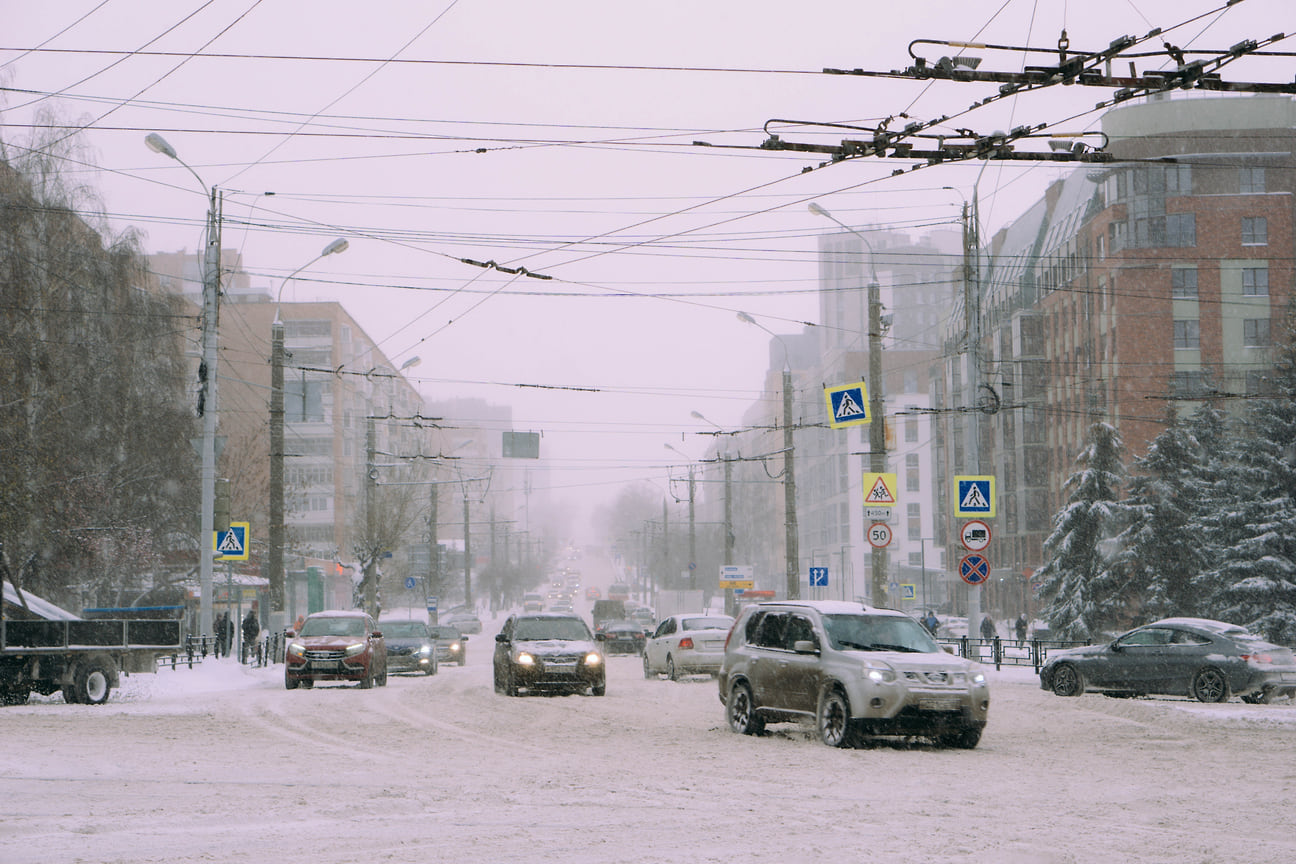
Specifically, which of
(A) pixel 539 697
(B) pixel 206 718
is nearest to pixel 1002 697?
(A) pixel 539 697

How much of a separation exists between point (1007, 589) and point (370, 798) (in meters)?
91.7

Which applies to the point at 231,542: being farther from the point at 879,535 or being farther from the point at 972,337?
the point at 972,337

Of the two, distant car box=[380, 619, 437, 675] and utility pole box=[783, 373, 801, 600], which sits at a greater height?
utility pole box=[783, 373, 801, 600]

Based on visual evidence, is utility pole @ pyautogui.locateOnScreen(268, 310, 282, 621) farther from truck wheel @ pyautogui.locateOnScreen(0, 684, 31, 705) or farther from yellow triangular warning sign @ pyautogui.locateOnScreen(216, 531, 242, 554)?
truck wheel @ pyautogui.locateOnScreen(0, 684, 31, 705)

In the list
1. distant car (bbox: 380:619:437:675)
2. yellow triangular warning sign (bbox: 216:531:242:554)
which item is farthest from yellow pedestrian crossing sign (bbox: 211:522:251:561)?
distant car (bbox: 380:619:437:675)

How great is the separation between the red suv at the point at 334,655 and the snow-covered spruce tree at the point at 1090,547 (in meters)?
31.5

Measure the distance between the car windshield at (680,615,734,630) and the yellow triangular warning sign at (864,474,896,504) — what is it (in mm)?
4350

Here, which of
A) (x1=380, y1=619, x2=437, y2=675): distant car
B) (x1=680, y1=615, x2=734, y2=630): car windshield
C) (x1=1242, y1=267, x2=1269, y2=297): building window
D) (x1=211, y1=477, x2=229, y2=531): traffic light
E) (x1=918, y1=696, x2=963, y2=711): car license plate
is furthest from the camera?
(x1=1242, y1=267, x2=1269, y2=297): building window

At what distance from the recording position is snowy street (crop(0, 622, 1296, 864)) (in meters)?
9.59

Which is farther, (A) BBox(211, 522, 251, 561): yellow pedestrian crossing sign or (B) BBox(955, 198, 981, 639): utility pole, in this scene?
(A) BBox(211, 522, 251, 561): yellow pedestrian crossing sign

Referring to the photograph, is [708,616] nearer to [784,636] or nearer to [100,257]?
[784,636]

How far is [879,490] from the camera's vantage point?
105 ft

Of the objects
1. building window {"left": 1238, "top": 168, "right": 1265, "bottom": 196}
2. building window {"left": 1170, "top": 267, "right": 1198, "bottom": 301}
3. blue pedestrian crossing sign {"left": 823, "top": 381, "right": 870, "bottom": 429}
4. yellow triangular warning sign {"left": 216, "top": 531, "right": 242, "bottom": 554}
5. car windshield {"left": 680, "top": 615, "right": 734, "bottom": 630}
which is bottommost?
car windshield {"left": 680, "top": 615, "right": 734, "bottom": 630}

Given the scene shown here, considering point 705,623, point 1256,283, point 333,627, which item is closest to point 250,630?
point 333,627
